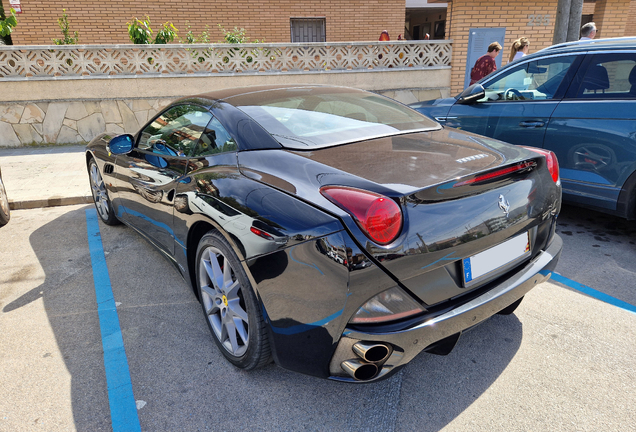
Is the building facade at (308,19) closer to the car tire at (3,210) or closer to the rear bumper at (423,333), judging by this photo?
the car tire at (3,210)

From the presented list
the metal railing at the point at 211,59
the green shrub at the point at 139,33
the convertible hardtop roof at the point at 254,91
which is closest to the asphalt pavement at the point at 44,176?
the metal railing at the point at 211,59

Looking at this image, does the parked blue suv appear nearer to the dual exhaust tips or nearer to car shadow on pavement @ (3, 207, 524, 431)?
car shadow on pavement @ (3, 207, 524, 431)

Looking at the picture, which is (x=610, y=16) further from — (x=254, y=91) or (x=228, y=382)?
(x=228, y=382)

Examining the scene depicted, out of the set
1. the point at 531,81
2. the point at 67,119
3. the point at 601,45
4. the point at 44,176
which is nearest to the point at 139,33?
the point at 67,119

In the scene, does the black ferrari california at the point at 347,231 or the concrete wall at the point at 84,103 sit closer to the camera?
the black ferrari california at the point at 347,231

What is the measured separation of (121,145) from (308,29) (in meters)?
11.7

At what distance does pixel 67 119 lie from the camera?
923cm

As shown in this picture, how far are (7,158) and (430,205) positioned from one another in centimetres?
894

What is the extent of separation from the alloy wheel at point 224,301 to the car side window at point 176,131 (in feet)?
2.61

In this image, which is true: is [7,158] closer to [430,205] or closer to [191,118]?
[191,118]

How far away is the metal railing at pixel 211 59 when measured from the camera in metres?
8.98

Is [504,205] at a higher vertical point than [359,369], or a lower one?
higher

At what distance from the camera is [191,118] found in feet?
10.1

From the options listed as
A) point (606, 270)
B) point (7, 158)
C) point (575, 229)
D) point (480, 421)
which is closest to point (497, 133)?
point (575, 229)
